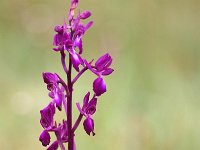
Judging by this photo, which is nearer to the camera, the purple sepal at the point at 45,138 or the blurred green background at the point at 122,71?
the purple sepal at the point at 45,138

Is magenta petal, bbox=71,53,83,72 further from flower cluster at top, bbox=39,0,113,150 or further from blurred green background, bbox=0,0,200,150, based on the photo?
blurred green background, bbox=0,0,200,150

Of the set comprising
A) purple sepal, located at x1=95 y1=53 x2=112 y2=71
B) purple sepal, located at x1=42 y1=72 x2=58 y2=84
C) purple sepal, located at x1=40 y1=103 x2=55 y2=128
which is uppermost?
purple sepal, located at x1=95 y1=53 x2=112 y2=71

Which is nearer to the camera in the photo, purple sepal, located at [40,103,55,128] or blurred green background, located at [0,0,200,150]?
purple sepal, located at [40,103,55,128]

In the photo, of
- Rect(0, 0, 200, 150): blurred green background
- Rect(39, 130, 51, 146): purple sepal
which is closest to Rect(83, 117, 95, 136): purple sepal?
Rect(39, 130, 51, 146): purple sepal

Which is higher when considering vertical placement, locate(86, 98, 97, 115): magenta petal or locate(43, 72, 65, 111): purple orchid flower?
locate(43, 72, 65, 111): purple orchid flower

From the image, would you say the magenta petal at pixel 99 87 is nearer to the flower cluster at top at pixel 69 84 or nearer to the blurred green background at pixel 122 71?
the flower cluster at top at pixel 69 84

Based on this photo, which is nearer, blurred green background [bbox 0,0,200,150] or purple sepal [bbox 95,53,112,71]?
purple sepal [bbox 95,53,112,71]

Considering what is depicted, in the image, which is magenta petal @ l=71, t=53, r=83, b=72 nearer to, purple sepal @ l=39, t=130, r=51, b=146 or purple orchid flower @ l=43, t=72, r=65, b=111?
purple orchid flower @ l=43, t=72, r=65, b=111

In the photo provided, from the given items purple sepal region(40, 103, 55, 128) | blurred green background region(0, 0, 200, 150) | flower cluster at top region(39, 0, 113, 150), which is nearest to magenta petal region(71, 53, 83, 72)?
flower cluster at top region(39, 0, 113, 150)

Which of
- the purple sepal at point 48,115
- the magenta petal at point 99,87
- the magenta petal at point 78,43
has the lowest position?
the purple sepal at point 48,115

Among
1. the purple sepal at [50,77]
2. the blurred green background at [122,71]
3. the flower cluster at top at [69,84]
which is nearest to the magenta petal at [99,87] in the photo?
the flower cluster at top at [69,84]
